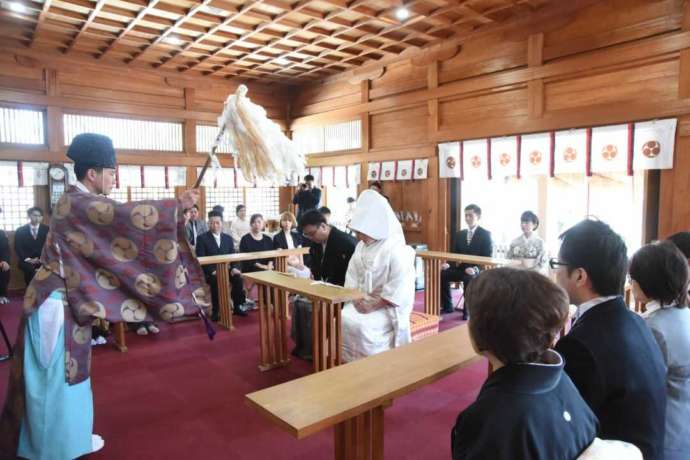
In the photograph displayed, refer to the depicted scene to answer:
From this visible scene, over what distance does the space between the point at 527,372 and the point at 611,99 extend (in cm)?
536

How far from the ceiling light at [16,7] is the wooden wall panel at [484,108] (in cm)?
577

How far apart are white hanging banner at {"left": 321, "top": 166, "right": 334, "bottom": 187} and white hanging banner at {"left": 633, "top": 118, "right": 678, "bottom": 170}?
539 cm

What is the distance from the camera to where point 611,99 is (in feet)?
17.0

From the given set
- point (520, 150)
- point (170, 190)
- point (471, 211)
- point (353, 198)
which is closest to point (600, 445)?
point (471, 211)

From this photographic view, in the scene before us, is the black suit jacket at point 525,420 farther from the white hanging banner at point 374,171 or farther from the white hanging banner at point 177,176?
the white hanging banner at point 177,176

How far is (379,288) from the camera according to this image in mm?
3547

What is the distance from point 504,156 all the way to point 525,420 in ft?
18.8

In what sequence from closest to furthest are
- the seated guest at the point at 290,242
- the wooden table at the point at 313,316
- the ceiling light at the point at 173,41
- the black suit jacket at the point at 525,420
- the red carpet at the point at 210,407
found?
the black suit jacket at the point at 525,420 < the red carpet at the point at 210,407 < the wooden table at the point at 313,316 < the seated guest at the point at 290,242 < the ceiling light at the point at 173,41

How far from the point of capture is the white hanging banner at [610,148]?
5020mm

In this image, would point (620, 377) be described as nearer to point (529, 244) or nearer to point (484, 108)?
point (529, 244)

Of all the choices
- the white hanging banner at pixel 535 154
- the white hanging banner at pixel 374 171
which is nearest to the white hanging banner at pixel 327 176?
the white hanging banner at pixel 374 171

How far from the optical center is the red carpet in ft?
8.79

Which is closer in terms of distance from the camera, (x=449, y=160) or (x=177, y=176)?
(x=449, y=160)

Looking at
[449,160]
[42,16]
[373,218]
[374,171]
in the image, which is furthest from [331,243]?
[42,16]
